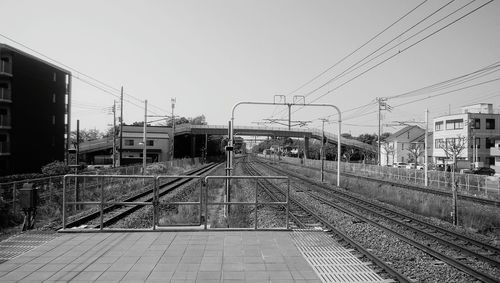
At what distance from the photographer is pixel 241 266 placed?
266 inches

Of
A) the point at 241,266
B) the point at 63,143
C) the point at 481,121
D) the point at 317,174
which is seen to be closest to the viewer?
the point at 241,266

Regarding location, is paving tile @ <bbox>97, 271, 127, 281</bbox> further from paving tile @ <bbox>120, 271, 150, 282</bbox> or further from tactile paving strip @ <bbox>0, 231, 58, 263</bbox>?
tactile paving strip @ <bbox>0, 231, 58, 263</bbox>

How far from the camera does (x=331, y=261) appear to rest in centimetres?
746

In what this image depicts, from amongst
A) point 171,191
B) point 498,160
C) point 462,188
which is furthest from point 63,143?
point 498,160

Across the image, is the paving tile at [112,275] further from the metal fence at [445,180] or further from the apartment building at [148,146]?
the apartment building at [148,146]

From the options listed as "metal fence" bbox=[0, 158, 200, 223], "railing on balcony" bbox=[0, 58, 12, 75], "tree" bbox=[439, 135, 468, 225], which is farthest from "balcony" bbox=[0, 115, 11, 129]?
"tree" bbox=[439, 135, 468, 225]

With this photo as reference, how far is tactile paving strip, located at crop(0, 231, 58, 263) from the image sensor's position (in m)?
7.48

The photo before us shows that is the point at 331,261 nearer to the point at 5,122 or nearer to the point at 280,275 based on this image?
the point at 280,275

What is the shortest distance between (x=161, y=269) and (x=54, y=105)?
145 ft

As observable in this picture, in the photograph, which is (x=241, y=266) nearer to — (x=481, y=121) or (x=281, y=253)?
(x=281, y=253)

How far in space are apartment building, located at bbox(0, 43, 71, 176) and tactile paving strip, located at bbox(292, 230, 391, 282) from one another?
3507cm

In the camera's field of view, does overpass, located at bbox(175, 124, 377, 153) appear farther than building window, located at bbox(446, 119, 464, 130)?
Yes

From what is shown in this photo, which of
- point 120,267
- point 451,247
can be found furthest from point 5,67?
point 451,247

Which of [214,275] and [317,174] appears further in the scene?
[317,174]
